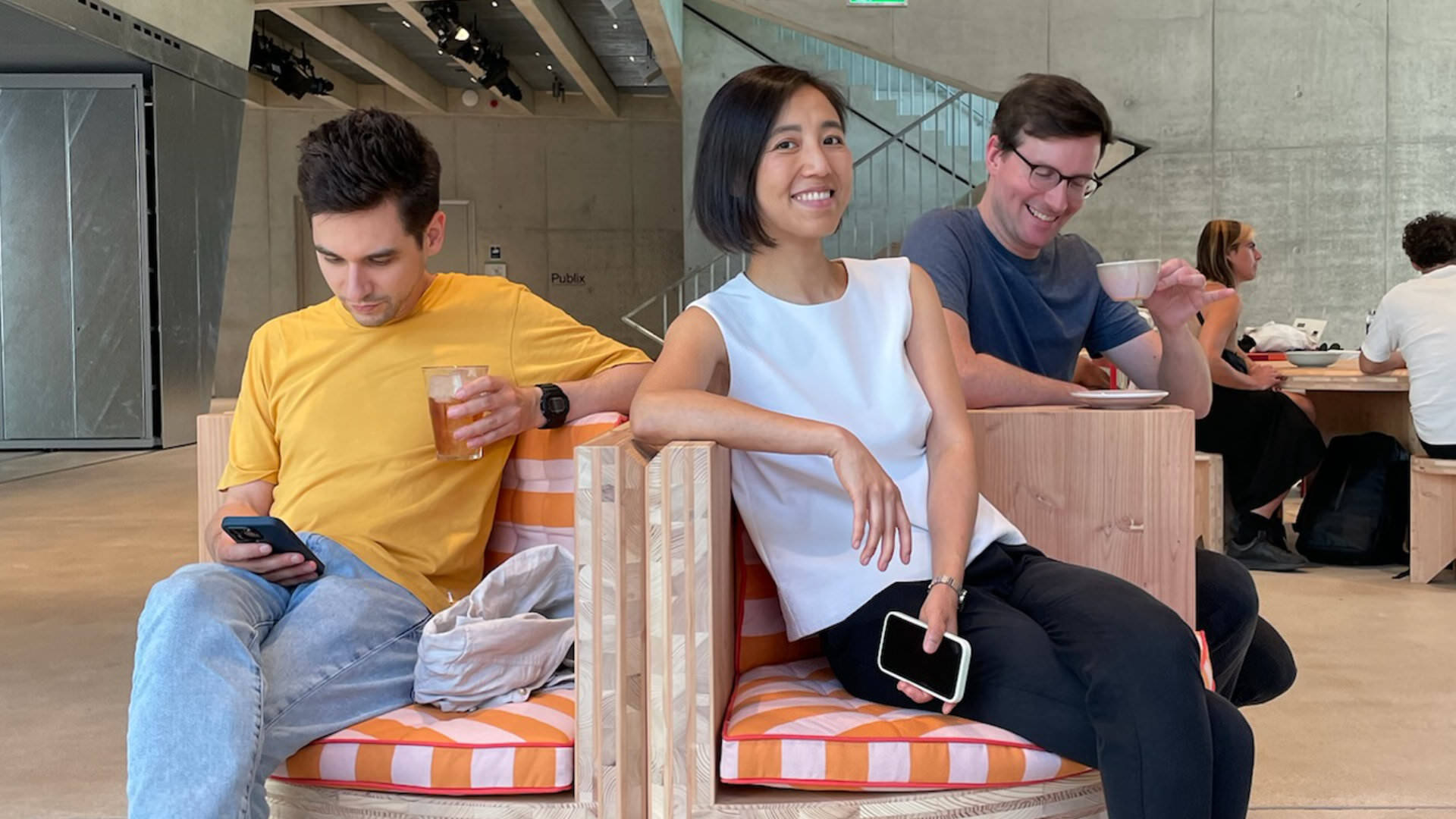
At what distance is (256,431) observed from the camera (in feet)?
6.37

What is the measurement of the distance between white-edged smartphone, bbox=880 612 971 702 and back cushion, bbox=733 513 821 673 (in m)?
0.27

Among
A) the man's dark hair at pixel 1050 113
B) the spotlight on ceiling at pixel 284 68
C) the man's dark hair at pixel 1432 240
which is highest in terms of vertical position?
the spotlight on ceiling at pixel 284 68

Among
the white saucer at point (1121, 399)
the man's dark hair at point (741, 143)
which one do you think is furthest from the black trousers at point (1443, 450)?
the man's dark hair at point (741, 143)

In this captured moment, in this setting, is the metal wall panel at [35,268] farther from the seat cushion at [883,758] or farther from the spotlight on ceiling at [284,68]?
the seat cushion at [883,758]

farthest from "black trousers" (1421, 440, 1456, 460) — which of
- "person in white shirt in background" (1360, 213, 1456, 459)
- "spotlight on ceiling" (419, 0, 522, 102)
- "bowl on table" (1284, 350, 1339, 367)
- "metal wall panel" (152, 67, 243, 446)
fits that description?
"spotlight on ceiling" (419, 0, 522, 102)

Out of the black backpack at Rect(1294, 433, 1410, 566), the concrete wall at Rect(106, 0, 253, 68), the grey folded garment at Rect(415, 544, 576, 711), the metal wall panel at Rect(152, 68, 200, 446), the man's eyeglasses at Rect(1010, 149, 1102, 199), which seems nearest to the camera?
the grey folded garment at Rect(415, 544, 576, 711)

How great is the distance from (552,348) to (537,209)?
14789 millimetres

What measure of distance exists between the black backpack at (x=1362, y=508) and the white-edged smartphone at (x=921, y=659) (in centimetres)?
392

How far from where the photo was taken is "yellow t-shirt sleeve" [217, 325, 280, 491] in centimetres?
194

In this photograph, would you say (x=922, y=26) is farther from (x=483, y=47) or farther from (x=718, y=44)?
(x=483, y=47)

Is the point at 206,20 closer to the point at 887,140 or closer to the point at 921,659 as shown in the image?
the point at 887,140

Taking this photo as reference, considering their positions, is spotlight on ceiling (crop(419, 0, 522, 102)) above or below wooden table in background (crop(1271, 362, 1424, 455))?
above

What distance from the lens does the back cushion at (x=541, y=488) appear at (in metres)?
1.97

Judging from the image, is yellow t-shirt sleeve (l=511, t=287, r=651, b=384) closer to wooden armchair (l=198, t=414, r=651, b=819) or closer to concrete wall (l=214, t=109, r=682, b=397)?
wooden armchair (l=198, t=414, r=651, b=819)
